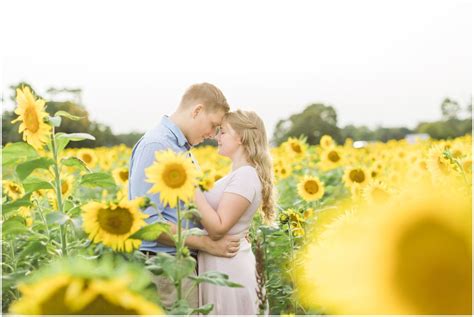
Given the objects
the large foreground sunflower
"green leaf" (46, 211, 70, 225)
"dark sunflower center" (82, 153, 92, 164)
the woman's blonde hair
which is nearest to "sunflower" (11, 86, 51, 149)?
"green leaf" (46, 211, 70, 225)

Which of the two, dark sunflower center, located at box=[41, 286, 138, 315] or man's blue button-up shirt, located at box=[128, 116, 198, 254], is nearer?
dark sunflower center, located at box=[41, 286, 138, 315]

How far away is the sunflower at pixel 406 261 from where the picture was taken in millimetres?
257

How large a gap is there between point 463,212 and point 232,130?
2.98 m

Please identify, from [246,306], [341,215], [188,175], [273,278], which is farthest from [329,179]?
[341,215]

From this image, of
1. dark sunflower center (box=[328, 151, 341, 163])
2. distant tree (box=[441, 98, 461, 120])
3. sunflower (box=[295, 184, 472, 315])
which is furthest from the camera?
distant tree (box=[441, 98, 461, 120])

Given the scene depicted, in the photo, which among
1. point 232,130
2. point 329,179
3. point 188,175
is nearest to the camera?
point 188,175

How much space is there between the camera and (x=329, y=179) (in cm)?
820

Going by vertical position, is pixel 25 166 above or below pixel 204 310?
above

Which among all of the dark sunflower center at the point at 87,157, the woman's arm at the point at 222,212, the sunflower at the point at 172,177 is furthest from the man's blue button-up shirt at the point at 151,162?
the dark sunflower center at the point at 87,157

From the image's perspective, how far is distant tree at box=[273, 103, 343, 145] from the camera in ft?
50.5

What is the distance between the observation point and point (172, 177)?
1897 mm

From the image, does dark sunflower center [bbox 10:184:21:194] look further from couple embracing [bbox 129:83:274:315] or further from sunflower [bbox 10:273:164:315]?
sunflower [bbox 10:273:164:315]

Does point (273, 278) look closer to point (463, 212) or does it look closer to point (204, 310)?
point (204, 310)

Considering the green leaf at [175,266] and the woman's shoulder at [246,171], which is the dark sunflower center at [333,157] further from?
the green leaf at [175,266]
